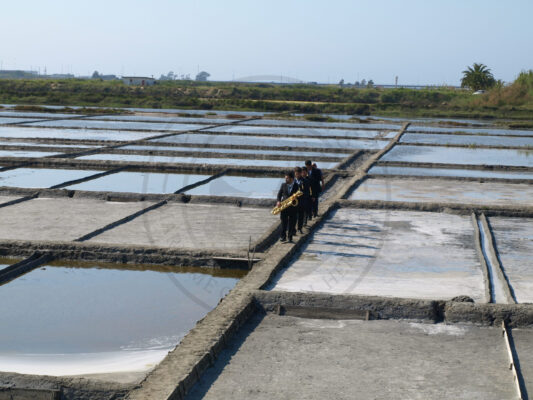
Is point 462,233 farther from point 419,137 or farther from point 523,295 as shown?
point 419,137

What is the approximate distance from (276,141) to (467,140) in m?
6.61

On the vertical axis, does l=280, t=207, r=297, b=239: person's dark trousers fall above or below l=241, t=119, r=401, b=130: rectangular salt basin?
below

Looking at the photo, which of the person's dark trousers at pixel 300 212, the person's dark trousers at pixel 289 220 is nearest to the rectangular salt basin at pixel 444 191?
the person's dark trousers at pixel 300 212

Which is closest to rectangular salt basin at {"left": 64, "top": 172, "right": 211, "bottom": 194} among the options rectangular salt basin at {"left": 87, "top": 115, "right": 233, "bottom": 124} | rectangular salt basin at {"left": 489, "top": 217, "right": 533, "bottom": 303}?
rectangular salt basin at {"left": 489, "top": 217, "right": 533, "bottom": 303}

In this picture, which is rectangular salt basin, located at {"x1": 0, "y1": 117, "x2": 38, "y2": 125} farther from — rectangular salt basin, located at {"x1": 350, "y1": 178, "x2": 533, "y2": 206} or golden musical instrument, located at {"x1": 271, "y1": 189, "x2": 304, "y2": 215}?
golden musical instrument, located at {"x1": 271, "y1": 189, "x2": 304, "y2": 215}

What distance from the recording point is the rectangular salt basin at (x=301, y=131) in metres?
24.4

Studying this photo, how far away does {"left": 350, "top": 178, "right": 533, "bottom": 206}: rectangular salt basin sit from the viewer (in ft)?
37.7

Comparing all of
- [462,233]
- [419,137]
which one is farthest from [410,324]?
[419,137]

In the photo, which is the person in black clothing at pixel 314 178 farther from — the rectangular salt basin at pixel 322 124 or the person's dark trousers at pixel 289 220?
the rectangular salt basin at pixel 322 124

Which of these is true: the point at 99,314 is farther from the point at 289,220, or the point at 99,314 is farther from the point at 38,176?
the point at 38,176

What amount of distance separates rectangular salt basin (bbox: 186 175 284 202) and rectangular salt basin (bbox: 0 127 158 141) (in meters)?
7.56

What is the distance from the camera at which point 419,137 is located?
24766mm

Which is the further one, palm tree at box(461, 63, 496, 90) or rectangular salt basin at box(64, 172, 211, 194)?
palm tree at box(461, 63, 496, 90)

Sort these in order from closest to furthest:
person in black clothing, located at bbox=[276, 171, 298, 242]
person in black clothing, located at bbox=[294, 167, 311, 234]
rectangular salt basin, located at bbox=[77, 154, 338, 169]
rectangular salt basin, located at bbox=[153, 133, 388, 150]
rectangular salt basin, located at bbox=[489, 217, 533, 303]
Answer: rectangular salt basin, located at bbox=[489, 217, 533, 303] → person in black clothing, located at bbox=[276, 171, 298, 242] → person in black clothing, located at bbox=[294, 167, 311, 234] → rectangular salt basin, located at bbox=[77, 154, 338, 169] → rectangular salt basin, located at bbox=[153, 133, 388, 150]
